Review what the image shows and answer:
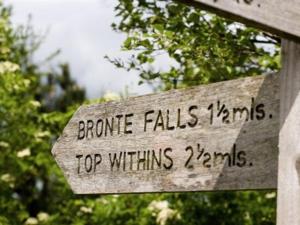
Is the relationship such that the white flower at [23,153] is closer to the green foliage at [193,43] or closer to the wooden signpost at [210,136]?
the green foliage at [193,43]

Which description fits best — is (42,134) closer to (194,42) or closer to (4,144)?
(4,144)

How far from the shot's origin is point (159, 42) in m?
4.71

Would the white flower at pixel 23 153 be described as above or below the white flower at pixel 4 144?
below

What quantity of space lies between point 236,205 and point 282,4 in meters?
6.15

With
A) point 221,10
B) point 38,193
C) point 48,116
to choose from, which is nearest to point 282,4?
point 221,10

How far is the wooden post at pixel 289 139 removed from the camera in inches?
94.4

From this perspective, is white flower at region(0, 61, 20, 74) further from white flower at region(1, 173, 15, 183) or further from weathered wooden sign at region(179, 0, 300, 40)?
weathered wooden sign at region(179, 0, 300, 40)

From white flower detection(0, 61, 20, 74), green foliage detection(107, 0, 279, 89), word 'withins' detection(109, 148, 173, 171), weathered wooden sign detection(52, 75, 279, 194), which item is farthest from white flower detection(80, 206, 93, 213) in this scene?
word 'withins' detection(109, 148, 173, 171)

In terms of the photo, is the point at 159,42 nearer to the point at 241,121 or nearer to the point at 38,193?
the point at 241,121

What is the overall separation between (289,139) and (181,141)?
46 centimetres

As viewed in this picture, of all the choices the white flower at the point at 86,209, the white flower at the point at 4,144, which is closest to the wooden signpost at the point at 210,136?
the white flower at the point at 86,209

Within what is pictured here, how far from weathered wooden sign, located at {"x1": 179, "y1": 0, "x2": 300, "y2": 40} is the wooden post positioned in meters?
0.10

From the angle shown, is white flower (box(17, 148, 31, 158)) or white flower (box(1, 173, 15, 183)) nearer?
white flower (box(1, 173, 15, 183))

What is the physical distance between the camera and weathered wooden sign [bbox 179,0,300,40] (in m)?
2.37
